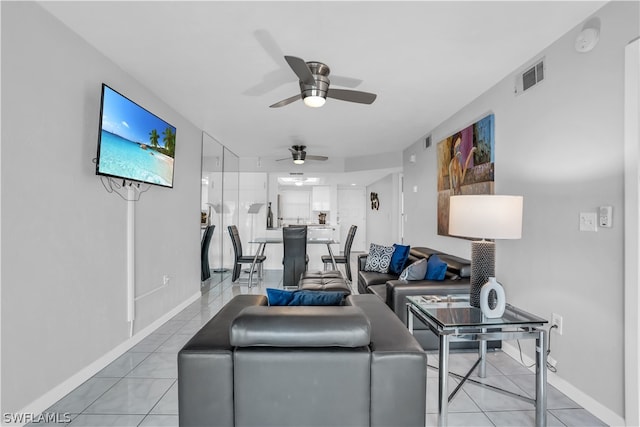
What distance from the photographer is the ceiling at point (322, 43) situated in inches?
79.6

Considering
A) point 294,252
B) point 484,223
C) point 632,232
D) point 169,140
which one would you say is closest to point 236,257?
point 294,252

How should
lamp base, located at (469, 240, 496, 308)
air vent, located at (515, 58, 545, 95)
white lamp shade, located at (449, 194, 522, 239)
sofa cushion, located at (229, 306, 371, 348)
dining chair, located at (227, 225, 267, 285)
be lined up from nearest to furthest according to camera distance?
1. sofa cushion, located at (229, 306, 371, 348)
2. white lamp shade, located at (449, 194, 522, 239)
3. lamp base, located at (469, 240, 496, 308)
4. air vent, located at (515, 58, 545, 95)
5. dining chair, located at (227, 225, 267, 285)

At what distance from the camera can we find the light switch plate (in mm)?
2020

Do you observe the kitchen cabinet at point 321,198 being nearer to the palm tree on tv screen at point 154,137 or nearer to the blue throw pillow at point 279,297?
the palm tree on tv screen at point 154,137

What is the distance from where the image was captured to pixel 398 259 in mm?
4184

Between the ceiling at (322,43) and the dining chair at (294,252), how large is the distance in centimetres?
208

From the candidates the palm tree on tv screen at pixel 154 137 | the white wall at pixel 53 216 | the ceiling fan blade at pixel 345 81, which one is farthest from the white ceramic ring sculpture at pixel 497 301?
the palm tree on tv screen at pixel 154 137

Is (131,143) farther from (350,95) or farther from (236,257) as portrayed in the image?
(236,257)

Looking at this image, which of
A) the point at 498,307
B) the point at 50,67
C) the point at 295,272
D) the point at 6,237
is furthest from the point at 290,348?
the point at 295,272

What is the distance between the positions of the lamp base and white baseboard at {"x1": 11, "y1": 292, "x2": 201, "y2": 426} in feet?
8.94

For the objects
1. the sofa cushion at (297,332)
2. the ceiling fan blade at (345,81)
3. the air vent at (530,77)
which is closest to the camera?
the sofa cushion at (297,332)

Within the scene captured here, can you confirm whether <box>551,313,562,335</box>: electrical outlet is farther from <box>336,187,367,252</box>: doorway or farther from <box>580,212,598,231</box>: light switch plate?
<box>336,187,367,252</box>: doorway
